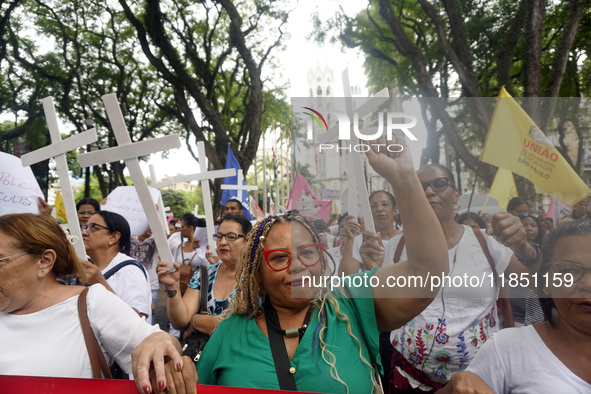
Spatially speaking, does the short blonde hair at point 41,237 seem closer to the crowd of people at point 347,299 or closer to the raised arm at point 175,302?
the crowd of people at point 347,299

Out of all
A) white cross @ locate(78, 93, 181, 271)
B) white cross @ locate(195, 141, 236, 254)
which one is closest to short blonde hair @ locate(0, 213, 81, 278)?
white cross @ locate(78, 93, 181, 271)

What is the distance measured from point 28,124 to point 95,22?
3.64m

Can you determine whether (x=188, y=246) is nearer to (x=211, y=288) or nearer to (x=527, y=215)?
(x=211, y=288)

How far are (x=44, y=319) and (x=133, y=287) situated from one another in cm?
106

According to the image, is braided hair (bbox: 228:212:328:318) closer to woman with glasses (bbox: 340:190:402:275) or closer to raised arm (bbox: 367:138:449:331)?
woman with glasses (bbox: 340:190:402:275)

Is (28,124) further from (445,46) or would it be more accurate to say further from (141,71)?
(445,46)

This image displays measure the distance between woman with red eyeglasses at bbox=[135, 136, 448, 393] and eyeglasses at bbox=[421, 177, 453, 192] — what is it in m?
0.23

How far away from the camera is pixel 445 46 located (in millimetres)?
7316

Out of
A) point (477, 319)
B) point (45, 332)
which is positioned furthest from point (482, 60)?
point (45, 332)

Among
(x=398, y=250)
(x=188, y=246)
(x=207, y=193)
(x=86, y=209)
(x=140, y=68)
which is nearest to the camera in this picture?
(x=398, y=250)

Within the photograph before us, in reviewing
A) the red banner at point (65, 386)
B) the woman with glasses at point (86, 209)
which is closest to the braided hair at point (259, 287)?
the red banner at point (65, 386)

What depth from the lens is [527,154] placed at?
1.80 meters

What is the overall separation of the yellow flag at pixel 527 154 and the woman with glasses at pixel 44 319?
1492mm

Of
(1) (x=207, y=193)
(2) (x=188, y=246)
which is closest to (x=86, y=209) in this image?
(2) (x=188, y=246)
